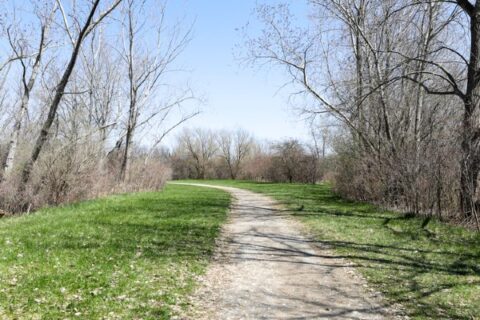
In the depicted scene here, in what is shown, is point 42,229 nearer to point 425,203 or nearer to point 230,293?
point 230,293

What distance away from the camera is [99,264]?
24.5 feet

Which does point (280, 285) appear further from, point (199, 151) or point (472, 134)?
point (199, 151)

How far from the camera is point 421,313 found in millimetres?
5789

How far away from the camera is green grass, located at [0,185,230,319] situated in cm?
554

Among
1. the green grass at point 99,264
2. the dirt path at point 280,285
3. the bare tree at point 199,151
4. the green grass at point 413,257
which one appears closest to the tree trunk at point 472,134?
the green grass at point 413,257

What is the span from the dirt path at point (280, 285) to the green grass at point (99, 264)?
0.47 metres

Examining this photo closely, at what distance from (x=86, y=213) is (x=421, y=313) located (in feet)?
36.6

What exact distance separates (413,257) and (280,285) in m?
3.84

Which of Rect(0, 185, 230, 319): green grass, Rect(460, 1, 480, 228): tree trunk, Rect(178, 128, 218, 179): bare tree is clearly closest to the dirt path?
Rect(0, 185, 230, 319): green grass

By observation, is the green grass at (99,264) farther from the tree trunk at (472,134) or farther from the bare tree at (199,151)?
the bare tree at (199,151)

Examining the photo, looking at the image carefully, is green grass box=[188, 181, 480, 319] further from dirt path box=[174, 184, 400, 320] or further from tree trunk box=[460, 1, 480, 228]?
tree trunk box=[460, 1, 480, 228]

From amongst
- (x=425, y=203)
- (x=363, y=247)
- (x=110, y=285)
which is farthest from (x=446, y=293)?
(x=425, y=203)

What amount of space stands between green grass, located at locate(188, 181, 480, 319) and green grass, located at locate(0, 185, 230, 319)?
135 inches

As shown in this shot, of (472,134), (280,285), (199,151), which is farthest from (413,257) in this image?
(199,151)
